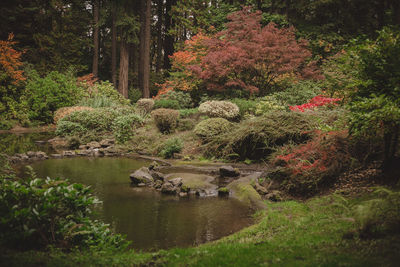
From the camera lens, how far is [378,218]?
11.5ft

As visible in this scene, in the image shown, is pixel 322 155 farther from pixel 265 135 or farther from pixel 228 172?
pixel 228 172

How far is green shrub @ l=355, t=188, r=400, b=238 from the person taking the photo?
338 cm

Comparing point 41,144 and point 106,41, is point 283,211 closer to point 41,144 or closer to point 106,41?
point 41,144

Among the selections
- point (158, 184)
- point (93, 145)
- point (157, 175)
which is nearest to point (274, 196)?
point (158, 184)

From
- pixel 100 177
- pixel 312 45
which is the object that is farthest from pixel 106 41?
pixel 100 177

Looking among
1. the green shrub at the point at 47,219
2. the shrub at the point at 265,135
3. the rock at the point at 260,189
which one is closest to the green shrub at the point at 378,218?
the green shrub at the point at 47,219

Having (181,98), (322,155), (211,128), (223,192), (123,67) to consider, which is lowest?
(223,192)

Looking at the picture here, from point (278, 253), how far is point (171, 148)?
776cm

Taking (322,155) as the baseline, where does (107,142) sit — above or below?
below

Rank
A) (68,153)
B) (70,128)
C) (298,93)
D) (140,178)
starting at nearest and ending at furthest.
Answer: (140,178)
(68,153)
(298,93)
(70,128)

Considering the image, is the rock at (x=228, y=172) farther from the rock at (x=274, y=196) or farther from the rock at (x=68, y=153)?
the rock at (x=68, y=153)

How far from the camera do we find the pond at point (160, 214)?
4.61 metres

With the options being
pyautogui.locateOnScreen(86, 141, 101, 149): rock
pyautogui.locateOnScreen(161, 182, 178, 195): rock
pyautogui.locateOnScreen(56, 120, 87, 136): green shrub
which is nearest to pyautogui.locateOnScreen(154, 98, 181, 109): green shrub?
pyautogui.locateOnScreen(56, 120, 87, 136): green shrub

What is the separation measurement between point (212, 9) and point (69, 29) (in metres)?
12.3
